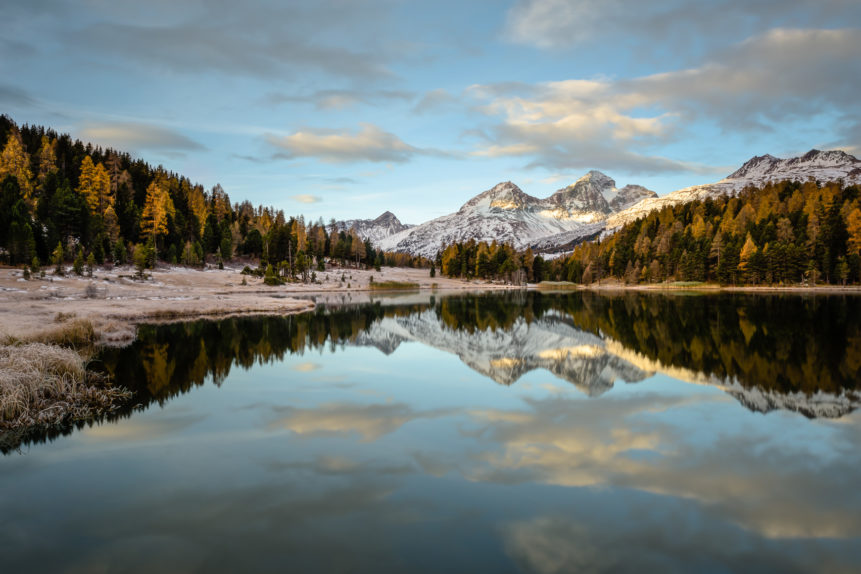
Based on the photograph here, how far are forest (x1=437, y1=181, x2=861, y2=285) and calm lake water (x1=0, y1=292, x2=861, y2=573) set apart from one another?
3992 inches

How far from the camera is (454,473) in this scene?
10.2m

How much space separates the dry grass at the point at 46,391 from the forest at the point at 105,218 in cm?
5843

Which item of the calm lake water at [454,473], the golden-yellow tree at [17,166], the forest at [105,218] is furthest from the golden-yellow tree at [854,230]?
the golden-yellow tree at [17,166]

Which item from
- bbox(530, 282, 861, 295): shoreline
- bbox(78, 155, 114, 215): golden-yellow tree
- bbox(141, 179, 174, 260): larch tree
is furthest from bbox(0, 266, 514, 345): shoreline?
bbox(530, 282, 861, 295): shoreline

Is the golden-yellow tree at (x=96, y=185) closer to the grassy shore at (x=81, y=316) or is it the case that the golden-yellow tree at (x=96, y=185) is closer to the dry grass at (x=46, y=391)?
the grassy shore at (x=81, y=316)

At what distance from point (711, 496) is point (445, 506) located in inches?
201

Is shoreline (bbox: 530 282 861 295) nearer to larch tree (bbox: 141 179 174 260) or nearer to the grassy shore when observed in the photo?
the grassy shore

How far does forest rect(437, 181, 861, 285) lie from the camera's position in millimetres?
101625

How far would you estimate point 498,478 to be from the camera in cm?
988

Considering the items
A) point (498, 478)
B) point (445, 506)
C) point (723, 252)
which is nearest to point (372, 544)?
point (445, 506)

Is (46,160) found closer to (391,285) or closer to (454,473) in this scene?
(391,285)

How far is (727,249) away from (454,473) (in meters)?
122

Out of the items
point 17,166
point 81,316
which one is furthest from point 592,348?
point 17,166

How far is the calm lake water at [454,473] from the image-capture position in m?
7.25
